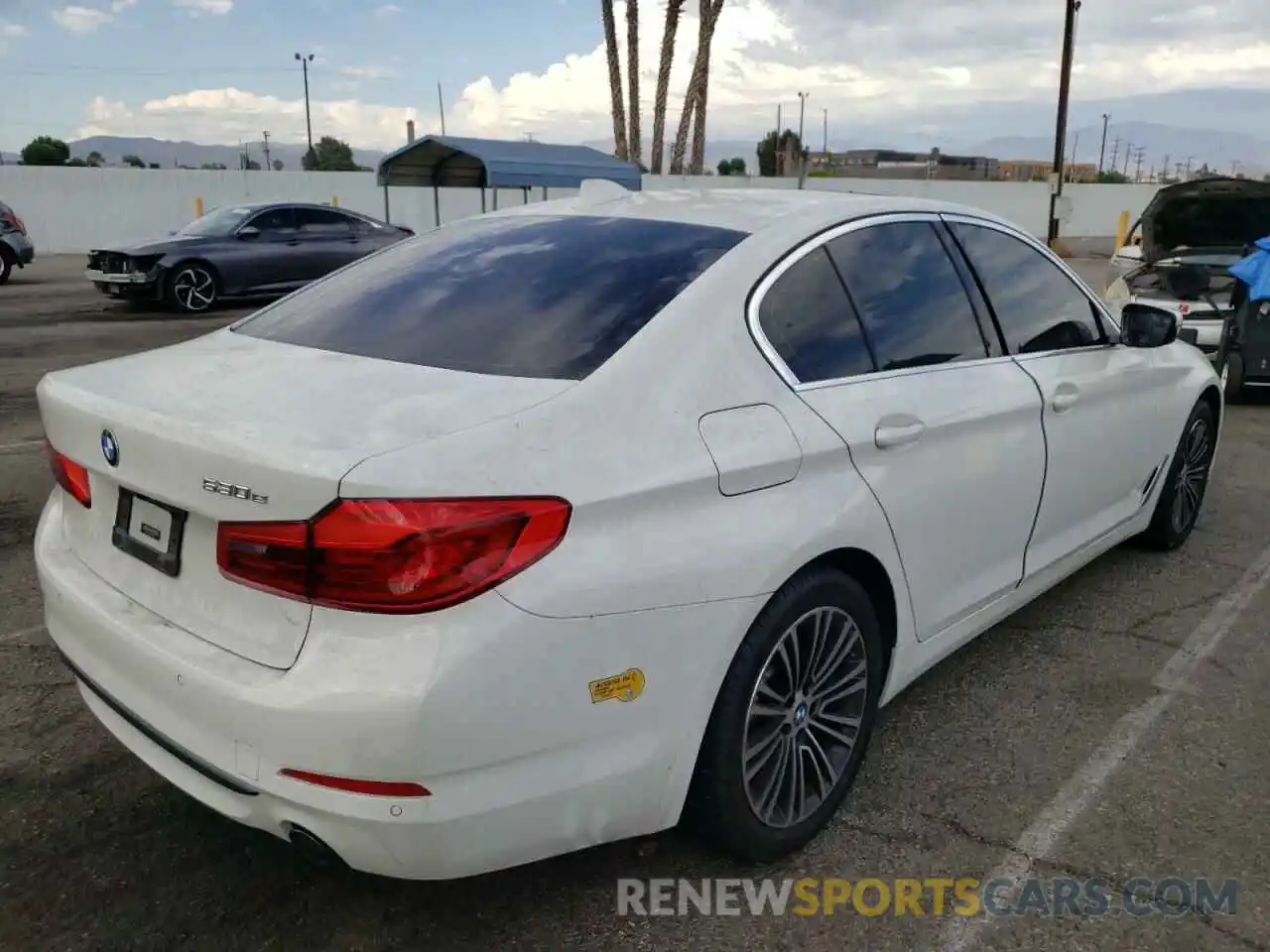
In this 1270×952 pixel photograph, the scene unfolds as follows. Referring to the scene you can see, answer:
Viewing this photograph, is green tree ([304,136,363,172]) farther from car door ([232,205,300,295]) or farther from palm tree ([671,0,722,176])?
car door ([232,205,300,295])

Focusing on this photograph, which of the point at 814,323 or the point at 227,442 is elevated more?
the point at 814,323

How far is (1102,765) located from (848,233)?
174 cm

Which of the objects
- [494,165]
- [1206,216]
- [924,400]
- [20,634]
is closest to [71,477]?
[20,634]

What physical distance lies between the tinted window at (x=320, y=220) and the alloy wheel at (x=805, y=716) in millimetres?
14248

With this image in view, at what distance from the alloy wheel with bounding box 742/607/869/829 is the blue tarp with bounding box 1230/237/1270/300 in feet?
22.1

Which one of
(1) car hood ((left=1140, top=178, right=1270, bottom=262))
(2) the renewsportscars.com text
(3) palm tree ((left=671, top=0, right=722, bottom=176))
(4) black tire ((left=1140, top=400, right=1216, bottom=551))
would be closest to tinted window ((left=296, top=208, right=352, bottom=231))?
(1) car hood ((left=1140, top=178, right=1270, bottom=262))

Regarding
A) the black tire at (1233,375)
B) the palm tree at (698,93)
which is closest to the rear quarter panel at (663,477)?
the black tire at (1233,375)

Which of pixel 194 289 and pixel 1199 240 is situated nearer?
pixel 1199 240

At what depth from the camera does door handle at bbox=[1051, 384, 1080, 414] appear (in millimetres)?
3606

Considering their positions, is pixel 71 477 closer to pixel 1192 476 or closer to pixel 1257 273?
pixel 1192 476

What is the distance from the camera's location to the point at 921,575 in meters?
2.99

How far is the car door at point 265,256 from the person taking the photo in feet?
48.3

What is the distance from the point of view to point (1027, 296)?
3.73m

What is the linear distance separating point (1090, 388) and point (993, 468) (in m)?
0.88
